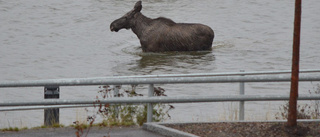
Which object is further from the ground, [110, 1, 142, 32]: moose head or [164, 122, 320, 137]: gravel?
[110, 1, 142, 32]: moose head

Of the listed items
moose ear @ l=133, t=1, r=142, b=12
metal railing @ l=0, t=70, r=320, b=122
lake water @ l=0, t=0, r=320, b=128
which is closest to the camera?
metal railing @ l=0, t=70, r=320, b=122

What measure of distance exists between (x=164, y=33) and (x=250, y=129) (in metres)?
17.3

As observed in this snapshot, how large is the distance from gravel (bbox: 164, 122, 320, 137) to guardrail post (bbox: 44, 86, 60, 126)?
72.6 inches

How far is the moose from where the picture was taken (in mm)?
27719

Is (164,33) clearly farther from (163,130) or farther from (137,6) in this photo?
(163,130)

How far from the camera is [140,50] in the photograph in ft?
93.5

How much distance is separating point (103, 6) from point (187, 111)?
26.9 metres

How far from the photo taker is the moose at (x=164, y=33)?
27.7 m

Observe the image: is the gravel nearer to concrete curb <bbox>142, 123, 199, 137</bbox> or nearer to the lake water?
concrete curb <bbox>142, 123, 199, 137</bbox>

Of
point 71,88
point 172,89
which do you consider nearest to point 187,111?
point 172,89

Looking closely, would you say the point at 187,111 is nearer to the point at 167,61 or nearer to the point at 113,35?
the point at 167,61

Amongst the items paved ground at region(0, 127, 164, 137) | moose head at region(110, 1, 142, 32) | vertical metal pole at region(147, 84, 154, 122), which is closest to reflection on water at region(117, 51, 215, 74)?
moose head at region(110, 1, 142, 32)

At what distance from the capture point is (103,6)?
42.8m

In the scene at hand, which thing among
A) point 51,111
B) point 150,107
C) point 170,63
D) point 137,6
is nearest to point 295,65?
point 150,107
